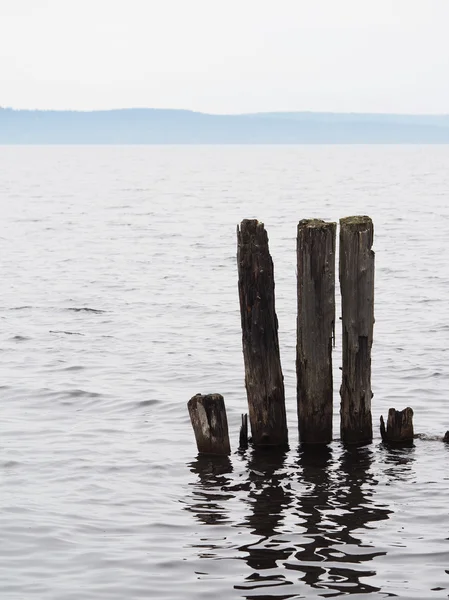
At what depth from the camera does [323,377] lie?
11.0m

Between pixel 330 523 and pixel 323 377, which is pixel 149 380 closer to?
pixel 323 377

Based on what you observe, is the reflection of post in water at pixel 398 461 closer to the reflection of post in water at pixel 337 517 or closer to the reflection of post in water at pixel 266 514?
the reflection of post in water at pixel 337 517

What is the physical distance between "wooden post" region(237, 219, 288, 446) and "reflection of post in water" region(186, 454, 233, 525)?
62cm

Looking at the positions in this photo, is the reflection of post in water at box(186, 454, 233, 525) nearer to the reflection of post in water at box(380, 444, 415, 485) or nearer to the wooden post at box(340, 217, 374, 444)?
the wooden post at box(340, 217, 374, 444)

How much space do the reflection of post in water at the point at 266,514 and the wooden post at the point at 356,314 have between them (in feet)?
3.30

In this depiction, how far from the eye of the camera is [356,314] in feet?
35.2

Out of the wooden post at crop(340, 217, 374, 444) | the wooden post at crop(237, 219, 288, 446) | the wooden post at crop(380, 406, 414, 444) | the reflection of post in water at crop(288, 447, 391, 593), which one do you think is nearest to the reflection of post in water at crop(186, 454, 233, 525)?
the wooden post at crop(237, 219, 288, 446)

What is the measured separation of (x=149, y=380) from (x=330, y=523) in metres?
6.86

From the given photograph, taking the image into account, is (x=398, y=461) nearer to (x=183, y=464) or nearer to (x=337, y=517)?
(x=337, y=517)

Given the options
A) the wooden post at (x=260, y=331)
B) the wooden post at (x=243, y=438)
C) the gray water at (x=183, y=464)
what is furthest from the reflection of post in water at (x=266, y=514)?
the wooden post at (x=260, y=331)

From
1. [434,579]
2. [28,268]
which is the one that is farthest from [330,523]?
[28,268]

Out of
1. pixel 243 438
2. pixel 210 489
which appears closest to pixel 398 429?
pixel 243 438

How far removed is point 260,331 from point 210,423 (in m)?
1.23

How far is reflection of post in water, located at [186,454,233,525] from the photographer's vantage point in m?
10.0
